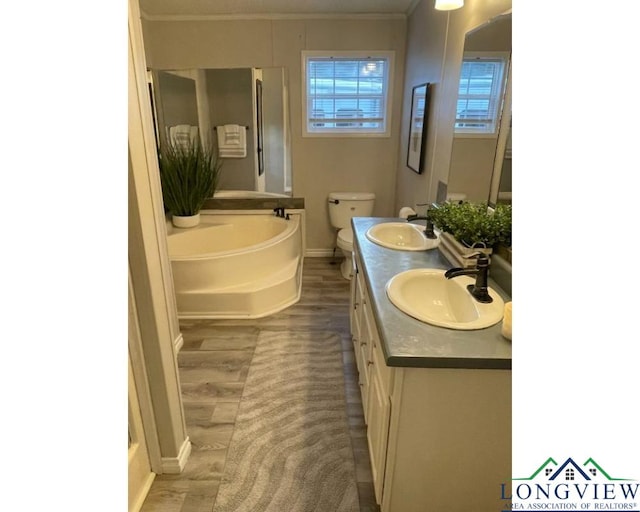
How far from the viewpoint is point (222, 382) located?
7.63ft

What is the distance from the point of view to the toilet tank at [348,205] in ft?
12.9

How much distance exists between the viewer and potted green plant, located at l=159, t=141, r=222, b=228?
3.40m

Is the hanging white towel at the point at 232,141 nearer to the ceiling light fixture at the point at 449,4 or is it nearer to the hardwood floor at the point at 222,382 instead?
the hardwood floor at the point at 222,382

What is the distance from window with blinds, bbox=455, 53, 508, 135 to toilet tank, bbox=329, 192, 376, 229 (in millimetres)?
1812

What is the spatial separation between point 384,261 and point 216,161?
2674 millimetres

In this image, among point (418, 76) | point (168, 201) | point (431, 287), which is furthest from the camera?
point (168, 201)

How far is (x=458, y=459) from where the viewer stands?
4.20 feet

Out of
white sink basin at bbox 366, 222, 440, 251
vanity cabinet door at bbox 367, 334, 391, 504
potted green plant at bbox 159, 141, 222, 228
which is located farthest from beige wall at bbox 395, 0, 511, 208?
potted green plant at bbox 159, 141, 222, 228

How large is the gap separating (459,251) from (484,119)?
67 cm

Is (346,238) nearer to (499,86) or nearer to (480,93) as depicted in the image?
(480,93)
